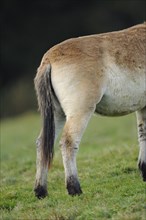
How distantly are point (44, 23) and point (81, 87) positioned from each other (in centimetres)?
3046

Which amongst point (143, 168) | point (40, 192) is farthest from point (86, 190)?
point (143, 168)

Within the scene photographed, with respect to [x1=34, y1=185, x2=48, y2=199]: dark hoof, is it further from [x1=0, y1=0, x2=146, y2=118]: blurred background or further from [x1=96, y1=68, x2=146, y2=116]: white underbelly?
[x1=0, y1=0, x2=146, y2=118]: blurred background

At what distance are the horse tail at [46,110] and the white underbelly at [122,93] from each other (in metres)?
0.66

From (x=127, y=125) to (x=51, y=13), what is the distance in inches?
816

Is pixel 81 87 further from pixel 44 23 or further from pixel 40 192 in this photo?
pixel 44 23

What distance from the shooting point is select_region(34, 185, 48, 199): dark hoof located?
25.7 feet

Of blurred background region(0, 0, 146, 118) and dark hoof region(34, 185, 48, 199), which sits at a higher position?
dark hoof region(34, 185, 48, 199)

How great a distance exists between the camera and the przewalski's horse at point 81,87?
298 inches

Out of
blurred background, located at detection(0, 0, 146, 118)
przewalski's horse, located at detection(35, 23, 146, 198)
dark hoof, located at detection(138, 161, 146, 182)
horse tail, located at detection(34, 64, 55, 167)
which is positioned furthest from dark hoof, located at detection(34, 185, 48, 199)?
blurred background, located at detection(0, 0, 146, 118)

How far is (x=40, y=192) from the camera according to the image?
7.82m

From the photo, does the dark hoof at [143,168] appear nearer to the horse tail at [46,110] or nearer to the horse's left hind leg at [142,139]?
the horse's left hind leg at [142,139]

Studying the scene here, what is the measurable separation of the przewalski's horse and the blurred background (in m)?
26.2

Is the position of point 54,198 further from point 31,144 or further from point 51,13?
point 51,13

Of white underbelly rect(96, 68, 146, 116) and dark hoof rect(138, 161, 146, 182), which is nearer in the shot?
white underbelly rect(96, 68, 146, 116)
